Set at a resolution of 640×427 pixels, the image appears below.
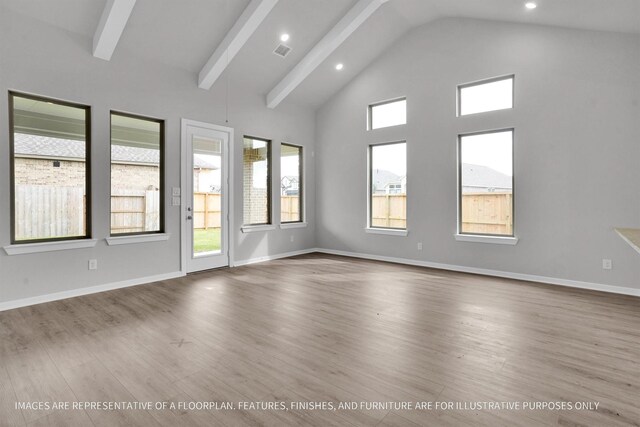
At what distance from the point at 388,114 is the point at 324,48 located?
1688 millimetres

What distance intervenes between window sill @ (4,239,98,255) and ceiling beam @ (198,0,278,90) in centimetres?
278

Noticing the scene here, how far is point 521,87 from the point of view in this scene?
487cm

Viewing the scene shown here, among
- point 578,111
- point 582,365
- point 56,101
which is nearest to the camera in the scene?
point 582,365

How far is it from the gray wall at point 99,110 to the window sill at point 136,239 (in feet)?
0.21

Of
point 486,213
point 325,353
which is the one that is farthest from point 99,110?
point 486,213

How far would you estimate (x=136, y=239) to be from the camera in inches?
183

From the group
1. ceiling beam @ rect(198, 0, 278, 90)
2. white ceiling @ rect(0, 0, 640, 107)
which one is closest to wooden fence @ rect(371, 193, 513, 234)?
white ceiling @ rect(0, 0, 640, 107)

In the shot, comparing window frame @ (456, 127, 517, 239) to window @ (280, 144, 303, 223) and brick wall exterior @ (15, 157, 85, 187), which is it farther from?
brick wall exterior @ (15, 157, 85, 187)

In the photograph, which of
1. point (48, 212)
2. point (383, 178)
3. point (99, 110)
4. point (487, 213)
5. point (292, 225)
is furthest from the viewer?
point (292, 225)

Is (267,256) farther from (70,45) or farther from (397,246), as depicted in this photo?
(70,45)

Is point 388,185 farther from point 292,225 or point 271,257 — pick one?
point 271,257

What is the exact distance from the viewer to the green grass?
5.40 meters

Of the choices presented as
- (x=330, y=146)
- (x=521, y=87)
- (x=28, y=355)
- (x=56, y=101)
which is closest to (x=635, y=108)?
(x=521, y=87)

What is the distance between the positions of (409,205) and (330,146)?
216cm
